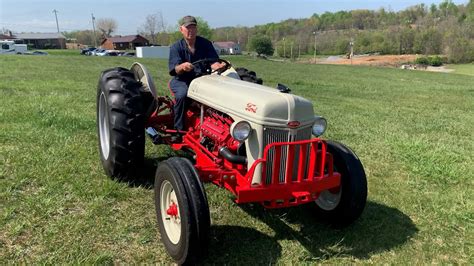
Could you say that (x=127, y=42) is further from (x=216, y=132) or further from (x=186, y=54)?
(x=216, y=132)

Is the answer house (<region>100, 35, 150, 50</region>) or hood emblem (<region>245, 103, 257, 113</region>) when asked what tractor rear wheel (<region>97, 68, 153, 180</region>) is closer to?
hood emblem (<region>245, 103, 257, 113</region>)

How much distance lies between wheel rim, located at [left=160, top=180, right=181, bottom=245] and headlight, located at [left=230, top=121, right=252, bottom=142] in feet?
2.19

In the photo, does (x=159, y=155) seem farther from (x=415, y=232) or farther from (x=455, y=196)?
(x=455, y=196)

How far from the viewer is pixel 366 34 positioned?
10031 centimetres

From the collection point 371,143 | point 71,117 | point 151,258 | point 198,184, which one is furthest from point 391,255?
point 71,117

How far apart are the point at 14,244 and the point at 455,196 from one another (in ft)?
14.8

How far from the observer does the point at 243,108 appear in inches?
141

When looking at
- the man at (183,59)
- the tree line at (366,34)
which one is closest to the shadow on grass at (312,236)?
the man at (183,59)

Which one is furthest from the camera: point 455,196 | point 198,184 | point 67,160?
point 67,160

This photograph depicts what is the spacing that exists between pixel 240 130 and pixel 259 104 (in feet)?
0.85

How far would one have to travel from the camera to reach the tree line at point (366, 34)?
8150 centimetres

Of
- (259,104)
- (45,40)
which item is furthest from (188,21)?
(45,40)

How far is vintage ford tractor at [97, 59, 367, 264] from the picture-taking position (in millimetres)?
3230

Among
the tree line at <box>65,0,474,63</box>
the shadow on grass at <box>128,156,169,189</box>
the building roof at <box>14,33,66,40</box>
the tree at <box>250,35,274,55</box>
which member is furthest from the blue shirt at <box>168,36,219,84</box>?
the building roof at <box>14,33,66,40</box>
